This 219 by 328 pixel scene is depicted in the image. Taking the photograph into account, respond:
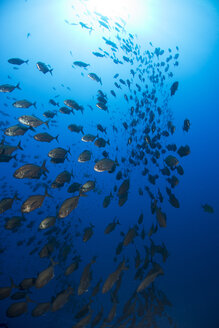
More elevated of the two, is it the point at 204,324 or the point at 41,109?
the point at 41,109

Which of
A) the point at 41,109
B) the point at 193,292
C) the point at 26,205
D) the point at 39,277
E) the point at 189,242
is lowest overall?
A: the point at 193,292

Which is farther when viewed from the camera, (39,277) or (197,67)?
(197,67)

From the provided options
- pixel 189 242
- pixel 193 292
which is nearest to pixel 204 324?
pixel 193 292

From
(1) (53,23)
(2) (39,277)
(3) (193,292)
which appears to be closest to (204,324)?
(3) (193,292)

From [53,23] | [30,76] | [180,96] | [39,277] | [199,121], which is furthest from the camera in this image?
[199,121]

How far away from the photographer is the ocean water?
726 cm

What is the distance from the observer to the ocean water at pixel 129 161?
7.26 m

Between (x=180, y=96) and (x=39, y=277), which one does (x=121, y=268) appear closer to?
(x=39, y=277)

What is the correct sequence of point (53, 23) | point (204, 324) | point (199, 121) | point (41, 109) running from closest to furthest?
point (204, 324) < point (53, 23) < point (41, 109) < point (199, 121)

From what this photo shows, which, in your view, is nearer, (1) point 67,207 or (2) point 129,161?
(1) point 67,207

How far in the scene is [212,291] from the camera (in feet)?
78.8

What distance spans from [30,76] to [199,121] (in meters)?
31.5

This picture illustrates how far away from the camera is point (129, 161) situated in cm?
886

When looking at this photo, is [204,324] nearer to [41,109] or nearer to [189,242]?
[189,242]
